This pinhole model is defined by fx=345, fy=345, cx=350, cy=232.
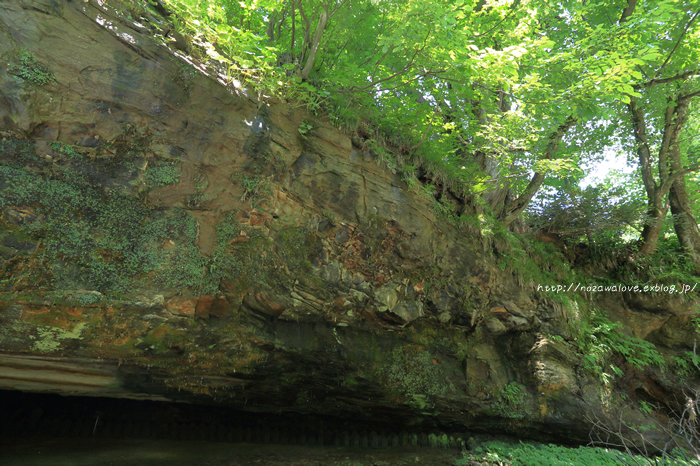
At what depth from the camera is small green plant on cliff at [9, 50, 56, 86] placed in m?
3.92

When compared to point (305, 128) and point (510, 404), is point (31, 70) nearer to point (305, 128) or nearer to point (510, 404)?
point (305, 128)

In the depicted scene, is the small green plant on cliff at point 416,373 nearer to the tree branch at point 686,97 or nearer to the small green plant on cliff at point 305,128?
the small green plant on cliff at point 305,128

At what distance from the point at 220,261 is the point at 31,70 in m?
3.09

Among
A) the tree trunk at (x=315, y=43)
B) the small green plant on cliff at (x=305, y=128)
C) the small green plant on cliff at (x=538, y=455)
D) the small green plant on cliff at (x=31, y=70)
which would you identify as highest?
the tree trunk at (x=315, y=43)

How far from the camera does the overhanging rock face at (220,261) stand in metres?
4.07

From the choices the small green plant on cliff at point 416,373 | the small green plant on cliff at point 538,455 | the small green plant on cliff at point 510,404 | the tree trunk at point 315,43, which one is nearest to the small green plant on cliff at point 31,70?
the tree trunk at point 315,43

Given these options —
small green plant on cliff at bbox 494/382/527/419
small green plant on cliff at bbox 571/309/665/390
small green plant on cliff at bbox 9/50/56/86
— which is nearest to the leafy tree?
small green plant on cliff at bbox 9/50/56/86

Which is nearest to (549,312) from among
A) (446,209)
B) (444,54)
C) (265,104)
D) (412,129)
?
(446,209)

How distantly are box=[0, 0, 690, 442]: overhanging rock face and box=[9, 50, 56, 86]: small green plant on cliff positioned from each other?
0.02m

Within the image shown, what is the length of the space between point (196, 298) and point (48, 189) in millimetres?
2139

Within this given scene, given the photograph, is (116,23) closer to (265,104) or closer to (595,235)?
(265,104)

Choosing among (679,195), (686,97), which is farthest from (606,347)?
(686,97)

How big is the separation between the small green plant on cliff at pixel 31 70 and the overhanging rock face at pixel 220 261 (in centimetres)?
2

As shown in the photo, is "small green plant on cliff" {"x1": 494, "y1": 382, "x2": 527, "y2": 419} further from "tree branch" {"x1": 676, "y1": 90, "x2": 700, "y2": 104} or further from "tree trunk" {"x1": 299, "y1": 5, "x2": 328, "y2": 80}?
"tree branch" {"x1": 676, "y1": 90, "x2": 700, "y2": 104}
